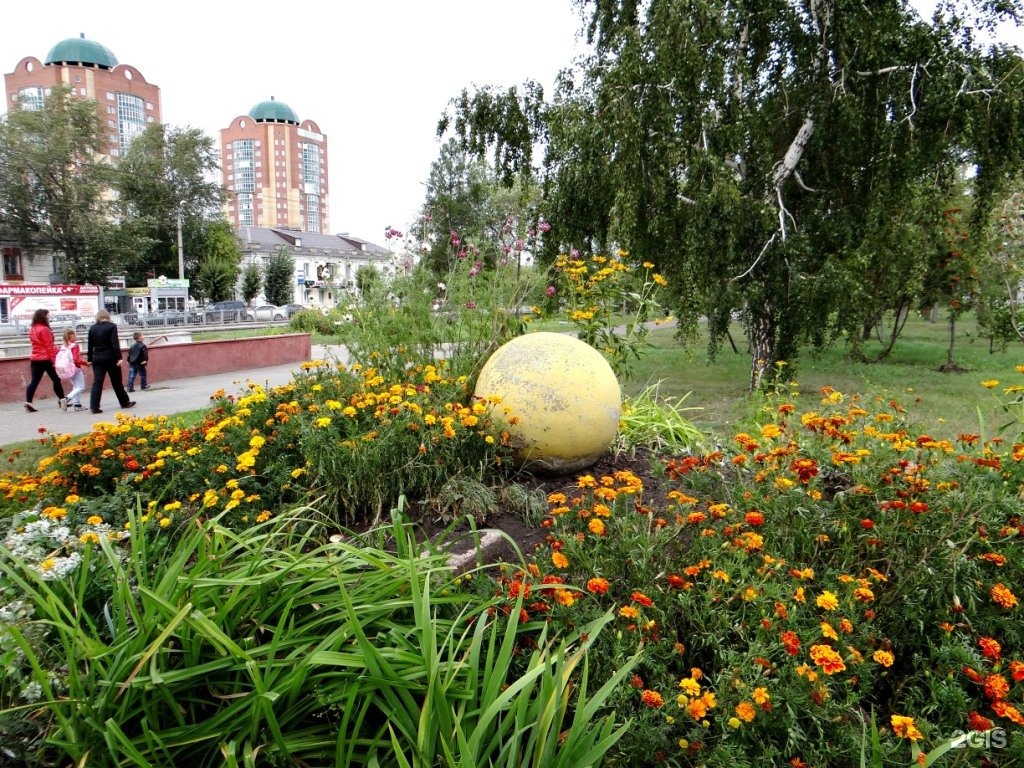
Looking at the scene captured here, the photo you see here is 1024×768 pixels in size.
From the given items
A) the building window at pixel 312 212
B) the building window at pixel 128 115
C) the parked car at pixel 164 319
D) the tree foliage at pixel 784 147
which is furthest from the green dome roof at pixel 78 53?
the tree foliage at pixel 784 147

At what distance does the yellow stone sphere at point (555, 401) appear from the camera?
397 centimetres

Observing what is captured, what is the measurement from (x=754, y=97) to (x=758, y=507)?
7967 millimetres

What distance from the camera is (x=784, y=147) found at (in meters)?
9.70

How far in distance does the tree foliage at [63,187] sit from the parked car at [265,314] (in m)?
7.14

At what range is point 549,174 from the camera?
10453 millimetres

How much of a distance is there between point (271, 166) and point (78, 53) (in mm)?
35002

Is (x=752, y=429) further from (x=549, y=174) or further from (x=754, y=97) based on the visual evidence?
(x=549, y=174)

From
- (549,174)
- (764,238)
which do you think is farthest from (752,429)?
(549,174)

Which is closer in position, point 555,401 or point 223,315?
point 555,401

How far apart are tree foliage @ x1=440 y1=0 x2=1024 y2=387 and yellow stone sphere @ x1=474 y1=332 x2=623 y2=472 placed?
192 inches

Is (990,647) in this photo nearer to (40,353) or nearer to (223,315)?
(40,353)

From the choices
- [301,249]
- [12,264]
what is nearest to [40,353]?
[12,264]

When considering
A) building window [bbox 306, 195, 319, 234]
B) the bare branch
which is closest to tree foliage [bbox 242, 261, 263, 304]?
the bare branch

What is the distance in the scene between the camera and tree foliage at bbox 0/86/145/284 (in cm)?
3359
